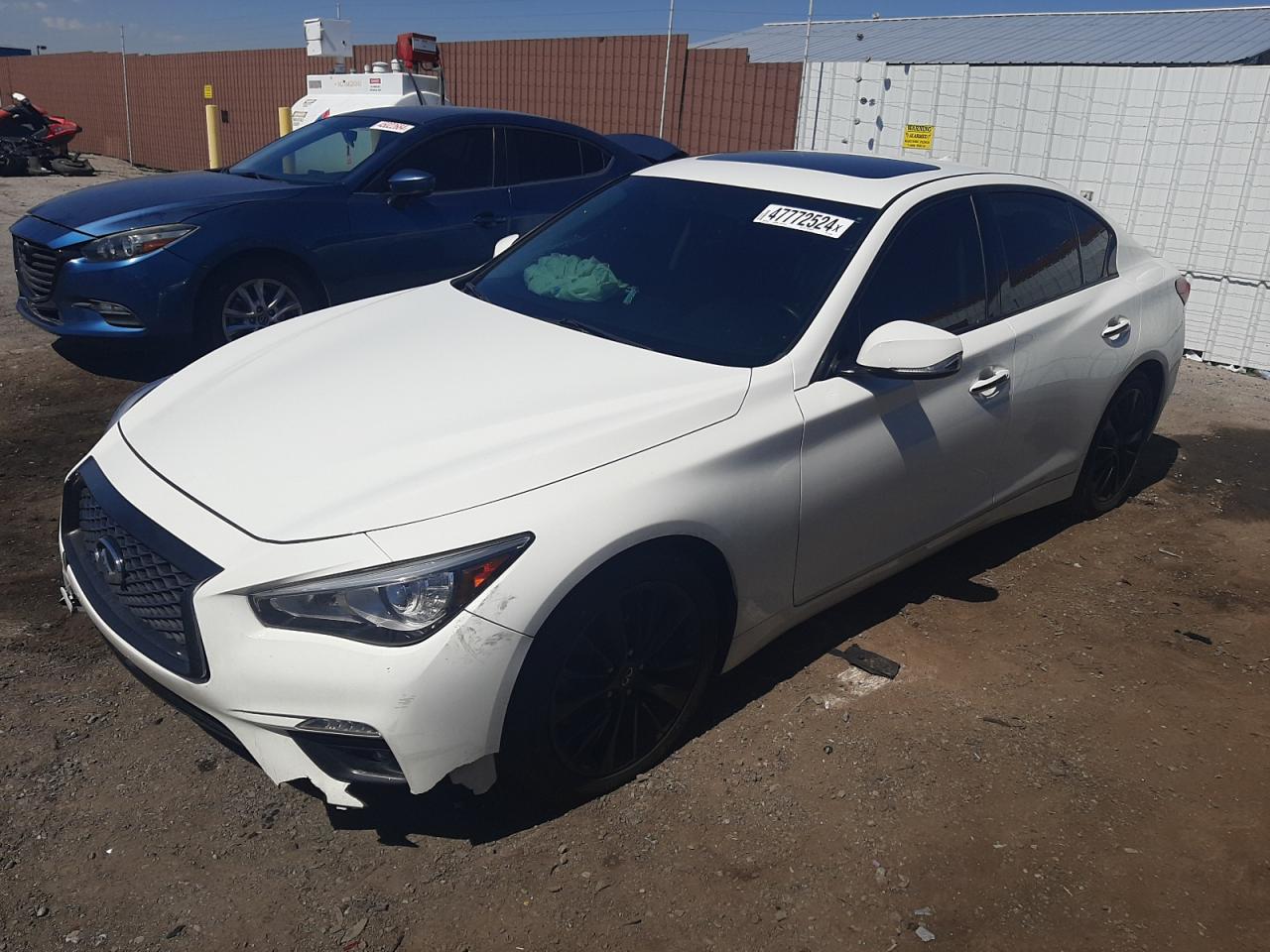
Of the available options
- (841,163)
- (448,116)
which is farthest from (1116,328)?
(448,116)

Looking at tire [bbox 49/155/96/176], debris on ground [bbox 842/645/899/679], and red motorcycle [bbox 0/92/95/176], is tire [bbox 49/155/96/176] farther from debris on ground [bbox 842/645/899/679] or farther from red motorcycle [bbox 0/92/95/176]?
debris on ground [bbox 842/645/899/679]

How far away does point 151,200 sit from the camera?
596 cm

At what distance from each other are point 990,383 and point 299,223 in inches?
163

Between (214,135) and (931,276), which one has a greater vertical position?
A: (931,276)

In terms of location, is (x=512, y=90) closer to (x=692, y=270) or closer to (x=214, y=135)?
(x=214, y=135)

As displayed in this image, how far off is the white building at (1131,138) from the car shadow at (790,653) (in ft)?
9.51

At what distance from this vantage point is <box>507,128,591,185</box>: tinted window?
6965 mm

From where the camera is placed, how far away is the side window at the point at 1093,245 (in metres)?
4.45

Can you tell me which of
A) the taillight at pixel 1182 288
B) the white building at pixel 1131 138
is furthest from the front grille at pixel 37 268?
the taillight at pixel 1182 288

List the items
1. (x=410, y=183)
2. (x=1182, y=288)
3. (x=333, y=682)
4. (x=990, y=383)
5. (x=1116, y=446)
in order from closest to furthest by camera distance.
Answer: (x=333, y=682), (x=990, y=383), (x=1116, y=446), (x=1182, y=288), (x=410, y=183)

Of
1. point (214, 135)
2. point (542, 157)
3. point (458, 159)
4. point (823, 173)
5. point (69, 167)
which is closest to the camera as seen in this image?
point (823, 173)

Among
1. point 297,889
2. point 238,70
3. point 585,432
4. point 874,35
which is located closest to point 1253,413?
point 585,432

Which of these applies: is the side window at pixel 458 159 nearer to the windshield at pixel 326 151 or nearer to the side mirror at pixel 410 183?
the windshield at pixel 326 151

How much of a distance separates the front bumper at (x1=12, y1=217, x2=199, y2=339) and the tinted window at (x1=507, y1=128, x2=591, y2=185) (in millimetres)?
2234
